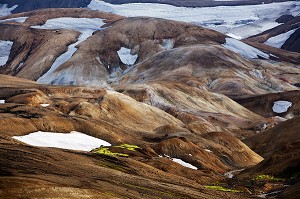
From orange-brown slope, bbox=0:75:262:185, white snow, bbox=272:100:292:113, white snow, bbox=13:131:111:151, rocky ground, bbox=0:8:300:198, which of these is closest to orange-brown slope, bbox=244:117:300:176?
rocky ground, bbox=0:8:300:198

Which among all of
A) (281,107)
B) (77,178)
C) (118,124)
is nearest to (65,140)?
(118,124)

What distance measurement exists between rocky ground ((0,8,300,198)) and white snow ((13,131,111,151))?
1365mm

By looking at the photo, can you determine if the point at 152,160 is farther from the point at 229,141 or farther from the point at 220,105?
the point at 220,105

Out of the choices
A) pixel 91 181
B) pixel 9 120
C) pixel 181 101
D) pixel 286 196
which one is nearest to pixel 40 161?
pixel 91 181

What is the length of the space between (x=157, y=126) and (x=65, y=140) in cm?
3661

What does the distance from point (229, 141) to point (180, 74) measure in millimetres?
86021

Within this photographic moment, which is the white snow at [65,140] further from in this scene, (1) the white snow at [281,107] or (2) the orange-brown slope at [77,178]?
(1) the white snow at [281,107]

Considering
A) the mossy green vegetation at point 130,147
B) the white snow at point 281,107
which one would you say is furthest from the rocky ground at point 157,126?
the white snow at point 281,107

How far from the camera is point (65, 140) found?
71812 millimetres

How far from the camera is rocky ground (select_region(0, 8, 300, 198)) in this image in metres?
39.5

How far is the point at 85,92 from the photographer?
397ft

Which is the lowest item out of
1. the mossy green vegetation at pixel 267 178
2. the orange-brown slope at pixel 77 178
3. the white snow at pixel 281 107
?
the white snow at pixel 281 107

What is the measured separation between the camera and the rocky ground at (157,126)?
130 feet

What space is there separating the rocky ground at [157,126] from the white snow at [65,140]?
4.48 ft
